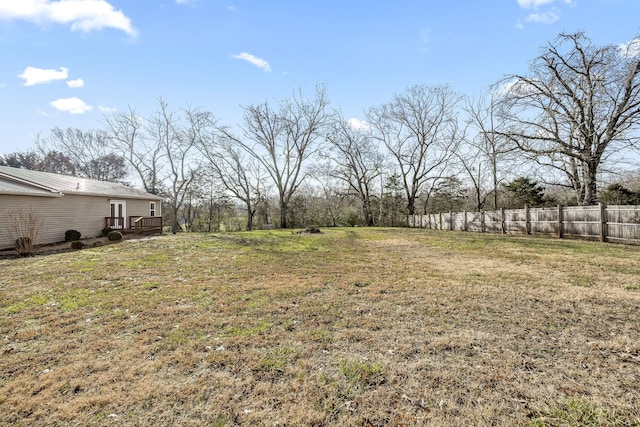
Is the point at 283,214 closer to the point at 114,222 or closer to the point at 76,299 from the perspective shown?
the point at 114,222

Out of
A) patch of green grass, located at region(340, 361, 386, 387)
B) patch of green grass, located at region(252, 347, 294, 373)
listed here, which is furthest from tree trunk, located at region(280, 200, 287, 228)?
patch of green grass, located at region(340, 361, 386, 387)

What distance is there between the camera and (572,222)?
11.1m

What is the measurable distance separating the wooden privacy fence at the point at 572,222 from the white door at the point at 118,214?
20.6 metres

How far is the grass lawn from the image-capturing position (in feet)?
6.52

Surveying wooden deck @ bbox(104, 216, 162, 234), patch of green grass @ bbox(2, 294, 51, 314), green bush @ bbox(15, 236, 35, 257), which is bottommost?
patch of green grass @ bbox(2, 294, 51, 314)

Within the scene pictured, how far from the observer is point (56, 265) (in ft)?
23.4

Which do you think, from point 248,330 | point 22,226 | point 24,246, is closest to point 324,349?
point 248,330

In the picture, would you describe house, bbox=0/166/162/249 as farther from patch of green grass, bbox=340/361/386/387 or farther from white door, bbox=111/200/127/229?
patch of green grass, bbox=340/361/386/387

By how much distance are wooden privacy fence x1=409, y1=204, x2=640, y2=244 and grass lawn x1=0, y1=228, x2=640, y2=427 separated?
5235 millimetres

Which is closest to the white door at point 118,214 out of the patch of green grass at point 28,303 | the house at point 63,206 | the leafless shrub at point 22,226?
the house at point 63,206

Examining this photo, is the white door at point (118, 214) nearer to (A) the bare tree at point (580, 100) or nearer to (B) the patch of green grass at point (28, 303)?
(B) the patch of green grass at point (28, 303)

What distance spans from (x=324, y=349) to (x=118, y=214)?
1742cm

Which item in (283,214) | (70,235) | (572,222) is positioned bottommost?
(70,235)

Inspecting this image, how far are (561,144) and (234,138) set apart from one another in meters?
23.2
